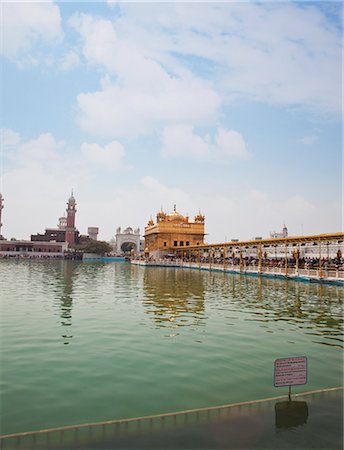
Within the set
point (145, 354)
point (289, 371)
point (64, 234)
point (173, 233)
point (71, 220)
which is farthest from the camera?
point (71, 220)

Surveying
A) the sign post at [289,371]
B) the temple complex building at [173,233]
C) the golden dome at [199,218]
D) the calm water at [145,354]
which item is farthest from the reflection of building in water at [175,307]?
the golden dome at [199,218]

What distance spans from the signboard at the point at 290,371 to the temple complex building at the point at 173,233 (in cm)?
6920

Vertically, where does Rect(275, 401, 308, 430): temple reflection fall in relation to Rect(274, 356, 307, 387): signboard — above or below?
below

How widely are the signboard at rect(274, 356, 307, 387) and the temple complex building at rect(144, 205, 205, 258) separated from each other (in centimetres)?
6920

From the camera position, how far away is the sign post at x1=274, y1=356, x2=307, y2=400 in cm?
671

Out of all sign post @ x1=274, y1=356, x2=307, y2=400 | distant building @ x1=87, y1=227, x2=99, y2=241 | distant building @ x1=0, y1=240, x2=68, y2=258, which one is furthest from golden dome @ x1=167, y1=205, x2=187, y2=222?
distant building @ x1=87, y1=227, x2=99, y2=241

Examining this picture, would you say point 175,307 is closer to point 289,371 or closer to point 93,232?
point 289,371

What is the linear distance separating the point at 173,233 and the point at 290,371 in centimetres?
7290

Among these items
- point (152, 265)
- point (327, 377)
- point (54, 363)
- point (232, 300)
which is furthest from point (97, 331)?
point (152, 265)

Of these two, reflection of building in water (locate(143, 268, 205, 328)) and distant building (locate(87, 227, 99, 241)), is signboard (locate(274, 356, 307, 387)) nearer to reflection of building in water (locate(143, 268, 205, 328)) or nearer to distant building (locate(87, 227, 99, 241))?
reflection of building in water (locate(143, 268, 205, 328))

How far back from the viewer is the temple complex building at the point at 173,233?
7931 cm

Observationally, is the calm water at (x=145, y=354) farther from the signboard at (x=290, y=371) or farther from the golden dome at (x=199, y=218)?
the golden dome at (x=199, y=218)

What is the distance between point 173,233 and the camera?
79688 mm

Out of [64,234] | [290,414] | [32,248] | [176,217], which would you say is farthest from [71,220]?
[290,414]
